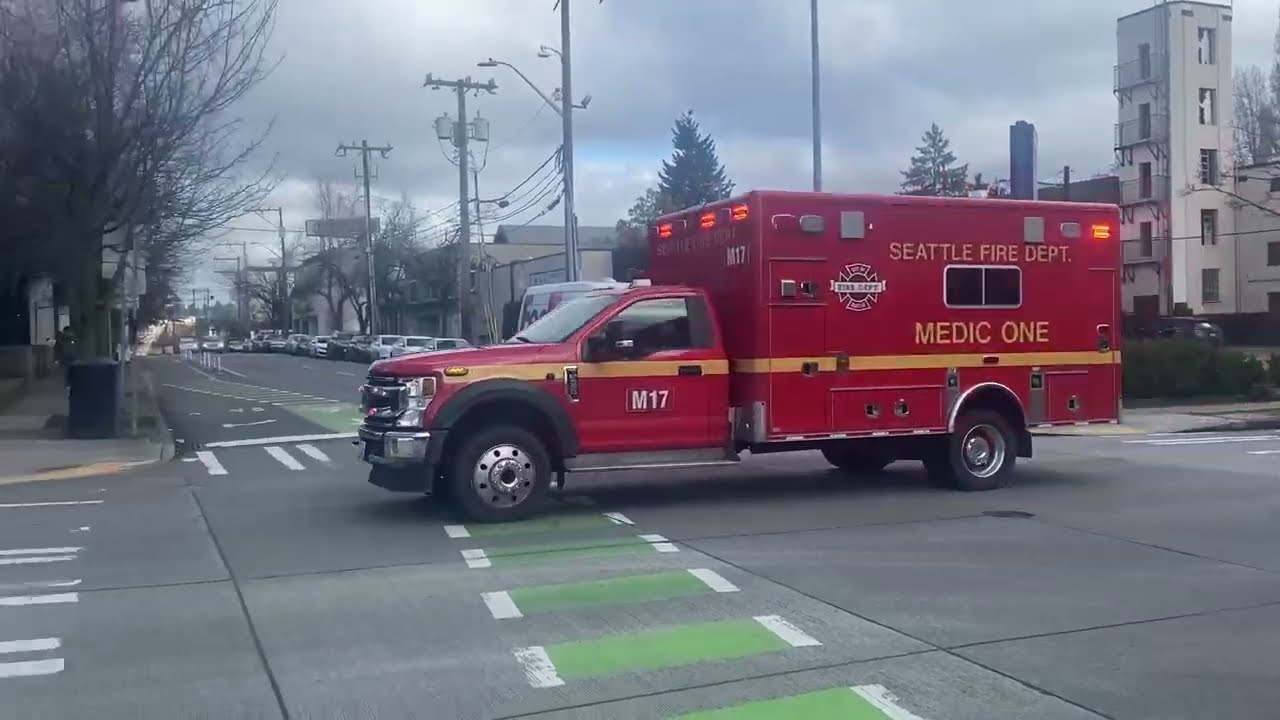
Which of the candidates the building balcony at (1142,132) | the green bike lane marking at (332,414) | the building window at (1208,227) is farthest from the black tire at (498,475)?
the building window at (1208,227)

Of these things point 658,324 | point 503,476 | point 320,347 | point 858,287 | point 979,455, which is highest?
point 858,287

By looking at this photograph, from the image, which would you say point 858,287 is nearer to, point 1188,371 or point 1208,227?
point 1188,371

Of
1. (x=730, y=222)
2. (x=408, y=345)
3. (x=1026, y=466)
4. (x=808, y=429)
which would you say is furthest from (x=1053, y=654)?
(x=408, y=345)

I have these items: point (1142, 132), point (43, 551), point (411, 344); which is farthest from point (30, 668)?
point (1142, 132)

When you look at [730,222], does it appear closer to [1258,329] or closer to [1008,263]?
[1008,263]

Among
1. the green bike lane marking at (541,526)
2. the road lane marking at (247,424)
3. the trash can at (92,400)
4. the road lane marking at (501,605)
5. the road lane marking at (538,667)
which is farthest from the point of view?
the road lane marking at (247,424)

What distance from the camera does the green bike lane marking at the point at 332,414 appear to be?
74.9ft

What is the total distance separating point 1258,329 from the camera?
170 feet

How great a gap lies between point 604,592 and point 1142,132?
49.8 meters

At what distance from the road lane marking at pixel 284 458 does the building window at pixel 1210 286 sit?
47443 mm

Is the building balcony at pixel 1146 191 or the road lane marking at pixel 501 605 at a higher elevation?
the building balcony at pixel 1146 191

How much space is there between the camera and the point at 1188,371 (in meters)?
27.3

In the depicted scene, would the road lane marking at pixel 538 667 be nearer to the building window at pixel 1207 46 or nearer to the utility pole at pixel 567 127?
the utility pole at pixel 567 127

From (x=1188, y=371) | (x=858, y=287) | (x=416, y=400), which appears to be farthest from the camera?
(x=1188, y=371)
